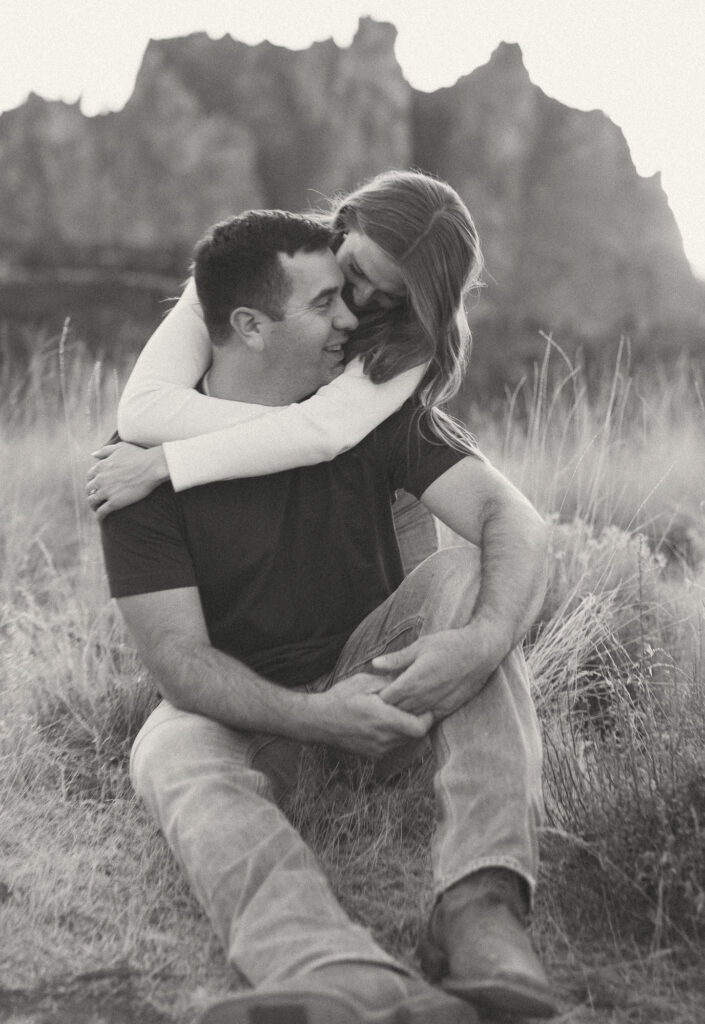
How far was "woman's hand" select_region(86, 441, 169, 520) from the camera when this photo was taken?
7.79ft

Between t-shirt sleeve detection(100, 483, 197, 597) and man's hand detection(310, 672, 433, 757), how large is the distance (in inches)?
17.8

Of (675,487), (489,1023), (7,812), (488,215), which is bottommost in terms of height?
(488,215)

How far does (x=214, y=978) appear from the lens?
6.46ft

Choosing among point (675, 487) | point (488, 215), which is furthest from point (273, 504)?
point (488, 215)

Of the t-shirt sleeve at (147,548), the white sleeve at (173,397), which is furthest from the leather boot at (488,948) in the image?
the white sleeve at (173,397)

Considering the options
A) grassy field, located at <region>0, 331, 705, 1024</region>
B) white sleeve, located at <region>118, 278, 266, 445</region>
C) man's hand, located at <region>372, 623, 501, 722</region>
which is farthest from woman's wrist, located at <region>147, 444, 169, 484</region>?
grassy field, located at <region>0, 331, 705, 1024</region>

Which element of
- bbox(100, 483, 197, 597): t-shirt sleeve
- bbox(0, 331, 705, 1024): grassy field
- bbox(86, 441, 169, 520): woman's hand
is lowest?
bbox(0, 331, 705, 1024): grassy field

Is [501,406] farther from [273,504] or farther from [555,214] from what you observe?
[555,214]

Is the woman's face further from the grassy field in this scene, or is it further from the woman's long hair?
the grassy field

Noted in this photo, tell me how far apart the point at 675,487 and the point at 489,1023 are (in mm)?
4660

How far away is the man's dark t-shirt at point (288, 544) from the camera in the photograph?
2.43m

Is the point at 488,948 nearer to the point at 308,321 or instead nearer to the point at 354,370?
the point at 354,370

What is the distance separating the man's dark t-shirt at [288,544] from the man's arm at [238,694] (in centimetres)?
10

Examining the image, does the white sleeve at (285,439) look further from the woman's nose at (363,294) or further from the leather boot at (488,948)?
the leather boot at (488,948)
